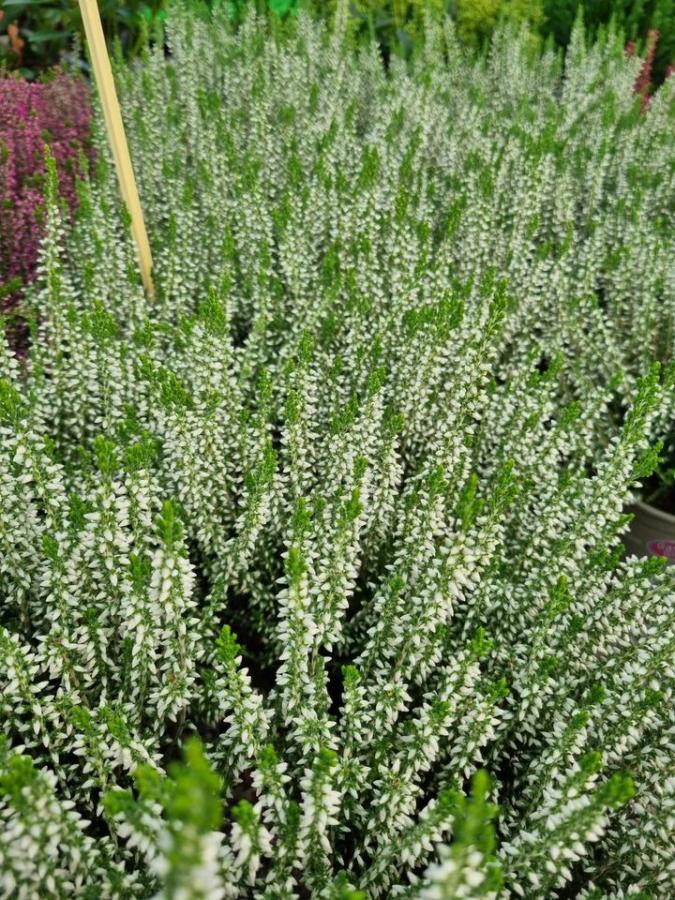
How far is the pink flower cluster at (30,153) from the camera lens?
428cm

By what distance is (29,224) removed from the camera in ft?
14.6

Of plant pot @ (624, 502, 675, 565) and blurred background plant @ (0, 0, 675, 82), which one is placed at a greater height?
blurred background plant @ (0, 0, 675, 82)

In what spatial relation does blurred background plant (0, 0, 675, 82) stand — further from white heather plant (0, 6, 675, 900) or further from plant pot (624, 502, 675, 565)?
plant pot (624, 502, 675, 565)

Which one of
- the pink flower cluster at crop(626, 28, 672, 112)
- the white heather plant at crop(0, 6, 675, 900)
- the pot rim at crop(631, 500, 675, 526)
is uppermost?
the pink flower cluster at crop(626, 28, 672, 112)

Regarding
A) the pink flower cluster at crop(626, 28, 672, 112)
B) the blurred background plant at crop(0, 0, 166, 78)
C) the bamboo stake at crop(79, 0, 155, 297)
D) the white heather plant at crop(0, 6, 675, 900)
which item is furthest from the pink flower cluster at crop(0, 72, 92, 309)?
the pink flower cluster at crop(626, 28, 672, 112)

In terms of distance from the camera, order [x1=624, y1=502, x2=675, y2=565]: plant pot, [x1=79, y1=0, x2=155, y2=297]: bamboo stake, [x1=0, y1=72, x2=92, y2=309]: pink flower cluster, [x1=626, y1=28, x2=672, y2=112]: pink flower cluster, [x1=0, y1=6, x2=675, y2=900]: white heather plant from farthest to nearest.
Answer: [x1=626, y1=28, x2=672, y2=112]: pink flower cluster → [x1=0, y1=72, x2=92, y2=309]: pink flower cluster → [x1=624, y1=502, x2=675, y2=565]: plant pot → [x1=79, y1=0, x2=155, y2=297]: bamboo stake → [x1=0, y1=6, x2=675, y2=900]: white heather plant

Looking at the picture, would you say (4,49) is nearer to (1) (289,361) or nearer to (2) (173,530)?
(1) (289,361)

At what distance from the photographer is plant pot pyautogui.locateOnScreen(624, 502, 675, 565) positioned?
3.80m

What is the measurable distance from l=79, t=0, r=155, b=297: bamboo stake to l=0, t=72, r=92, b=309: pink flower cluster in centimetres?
45

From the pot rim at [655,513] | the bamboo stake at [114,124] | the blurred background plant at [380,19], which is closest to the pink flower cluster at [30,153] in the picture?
the bamboo stake at [114,124]

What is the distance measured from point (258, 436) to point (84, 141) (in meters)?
3.98

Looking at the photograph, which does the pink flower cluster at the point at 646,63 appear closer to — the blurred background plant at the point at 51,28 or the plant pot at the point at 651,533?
the blurred background plant at the point at 51,28

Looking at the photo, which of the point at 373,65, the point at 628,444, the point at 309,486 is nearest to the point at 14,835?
the point at 309,486

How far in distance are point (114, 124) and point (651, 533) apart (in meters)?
3.45
